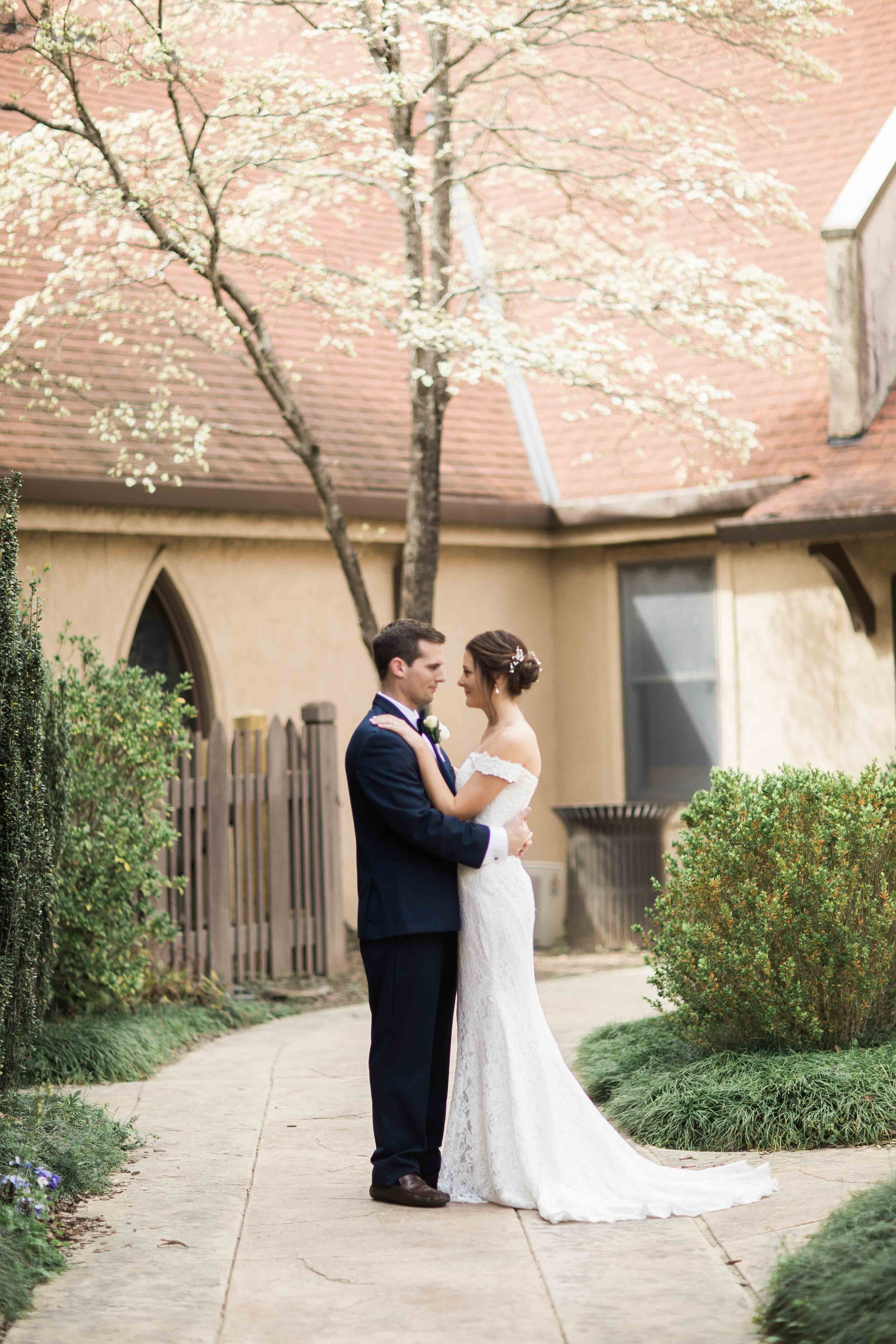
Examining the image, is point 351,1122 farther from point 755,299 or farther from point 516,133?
point 516,133

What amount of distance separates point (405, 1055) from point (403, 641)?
1441 mm

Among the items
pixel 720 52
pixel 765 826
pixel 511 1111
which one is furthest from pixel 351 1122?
pixel 720 52

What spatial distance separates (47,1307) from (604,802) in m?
9.96

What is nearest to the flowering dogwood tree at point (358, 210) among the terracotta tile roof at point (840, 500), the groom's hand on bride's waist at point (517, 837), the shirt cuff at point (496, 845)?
the terracotta tile roof at point (840, 500)

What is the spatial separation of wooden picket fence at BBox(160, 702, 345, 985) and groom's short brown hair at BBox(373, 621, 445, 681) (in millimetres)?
4277

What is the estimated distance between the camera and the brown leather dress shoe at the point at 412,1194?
5418 millimetres

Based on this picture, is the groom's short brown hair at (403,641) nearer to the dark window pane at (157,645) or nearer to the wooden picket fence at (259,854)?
the wooden picket fence at (259,854)

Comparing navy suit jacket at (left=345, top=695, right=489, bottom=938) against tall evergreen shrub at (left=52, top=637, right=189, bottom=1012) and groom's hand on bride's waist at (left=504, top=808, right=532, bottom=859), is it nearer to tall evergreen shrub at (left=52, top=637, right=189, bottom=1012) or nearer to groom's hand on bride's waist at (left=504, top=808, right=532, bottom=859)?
groom's hand on bride's waist at (left=504, top=808, right=532, bottom=859)

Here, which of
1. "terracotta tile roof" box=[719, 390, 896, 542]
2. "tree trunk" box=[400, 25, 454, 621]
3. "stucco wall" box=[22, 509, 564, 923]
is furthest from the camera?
"stucco wall" box=[22, 509, 564, 923]

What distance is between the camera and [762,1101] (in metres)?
6.15

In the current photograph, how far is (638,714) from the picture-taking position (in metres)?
14.0

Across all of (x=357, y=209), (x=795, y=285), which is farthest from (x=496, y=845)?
(x=357, y=209)

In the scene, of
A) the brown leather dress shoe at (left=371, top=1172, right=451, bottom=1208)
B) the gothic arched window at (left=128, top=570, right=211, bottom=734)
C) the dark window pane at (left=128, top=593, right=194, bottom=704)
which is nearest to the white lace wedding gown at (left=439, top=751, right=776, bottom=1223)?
the brown leather dress shoe at (left=371, top=1172, right=451, bottom=1208)

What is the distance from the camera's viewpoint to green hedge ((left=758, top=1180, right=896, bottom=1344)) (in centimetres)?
380
